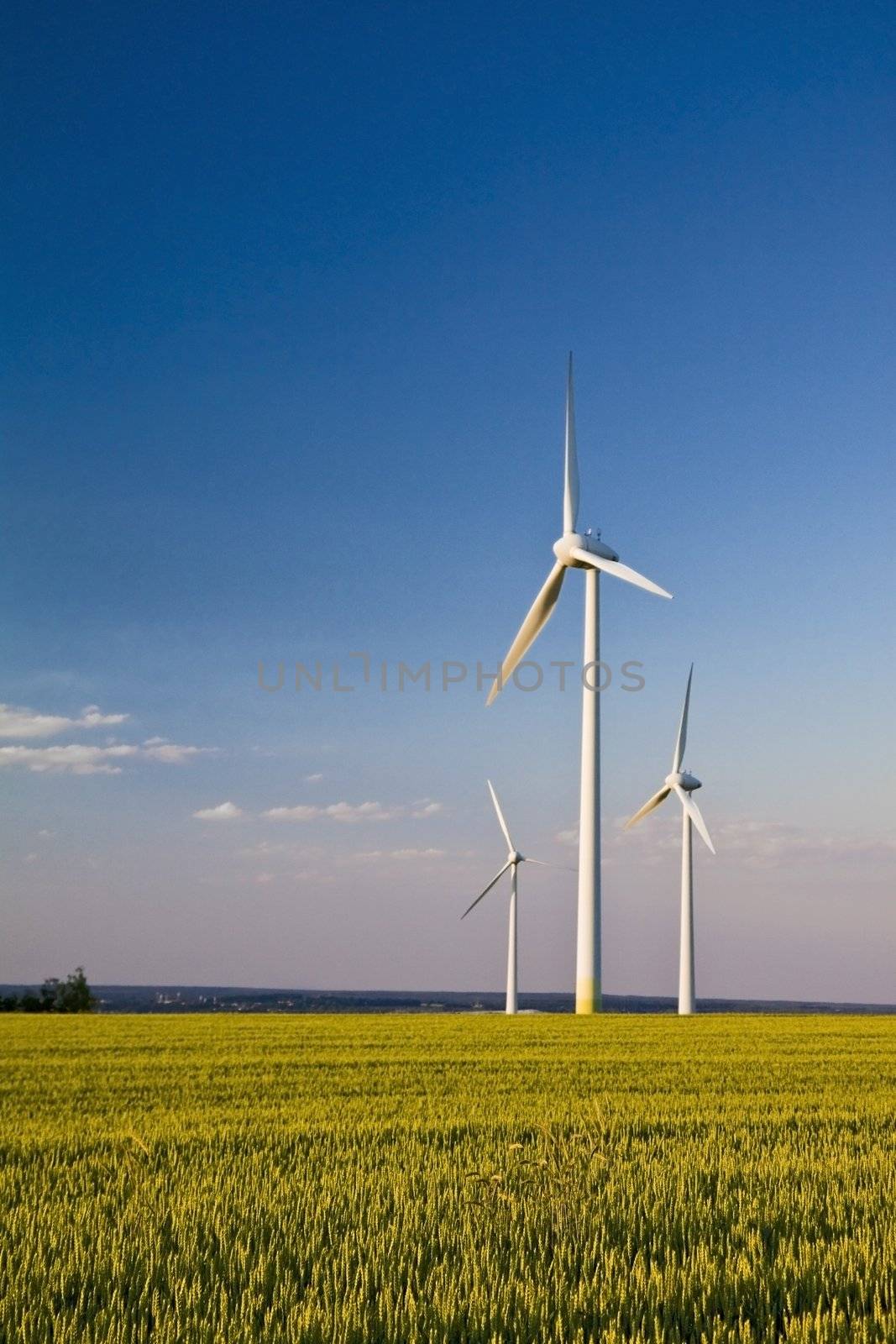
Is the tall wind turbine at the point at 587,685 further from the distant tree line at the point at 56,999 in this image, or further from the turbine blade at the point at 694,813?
the distant tree line at the point at 56,999

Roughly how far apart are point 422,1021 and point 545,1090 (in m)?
33.4

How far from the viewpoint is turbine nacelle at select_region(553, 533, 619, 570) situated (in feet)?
175

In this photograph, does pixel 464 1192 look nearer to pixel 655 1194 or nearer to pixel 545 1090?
pixel 655 1194

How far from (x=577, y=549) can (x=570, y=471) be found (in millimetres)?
4208

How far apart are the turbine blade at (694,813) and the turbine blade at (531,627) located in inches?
552

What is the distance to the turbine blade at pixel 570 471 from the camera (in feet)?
179

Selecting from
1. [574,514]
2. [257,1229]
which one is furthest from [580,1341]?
[574,514]

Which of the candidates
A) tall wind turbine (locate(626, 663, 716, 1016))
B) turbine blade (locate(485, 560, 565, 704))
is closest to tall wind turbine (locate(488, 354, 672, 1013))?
turbine blade (locate(485, 560, 565, 704))

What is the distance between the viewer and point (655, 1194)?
30.9 feet

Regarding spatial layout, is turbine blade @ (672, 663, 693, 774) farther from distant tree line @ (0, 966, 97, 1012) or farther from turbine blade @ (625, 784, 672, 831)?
distant tree line @ (0, 966, 97, 1012)

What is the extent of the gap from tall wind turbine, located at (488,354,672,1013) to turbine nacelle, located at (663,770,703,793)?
1449 cm

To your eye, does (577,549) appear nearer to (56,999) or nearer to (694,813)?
(694,813)

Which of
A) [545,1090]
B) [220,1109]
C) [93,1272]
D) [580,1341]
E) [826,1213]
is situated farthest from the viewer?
[545,1090]

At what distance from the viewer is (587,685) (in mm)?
52156
